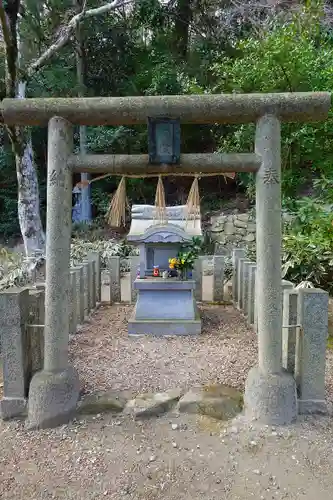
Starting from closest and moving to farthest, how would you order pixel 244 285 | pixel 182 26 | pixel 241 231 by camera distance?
pixel 244 285, pixel 241 231, pixel 182 26

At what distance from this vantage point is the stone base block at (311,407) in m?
2.89

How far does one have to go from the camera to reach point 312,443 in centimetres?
258

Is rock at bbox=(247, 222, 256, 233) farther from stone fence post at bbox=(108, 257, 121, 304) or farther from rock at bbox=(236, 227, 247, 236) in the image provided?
stone fence post at bbox=(108, 257, 121, 304)

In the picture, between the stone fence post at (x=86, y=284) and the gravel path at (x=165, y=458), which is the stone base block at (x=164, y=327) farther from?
the gravel path at (x=165, y=458)

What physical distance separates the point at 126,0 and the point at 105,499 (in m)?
10.6

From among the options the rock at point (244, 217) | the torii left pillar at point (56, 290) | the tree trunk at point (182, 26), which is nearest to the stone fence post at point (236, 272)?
the torii left pillar at point (56, 290)

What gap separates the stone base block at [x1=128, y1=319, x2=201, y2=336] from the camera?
467cm

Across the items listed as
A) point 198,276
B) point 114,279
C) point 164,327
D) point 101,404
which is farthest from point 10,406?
point 198,276

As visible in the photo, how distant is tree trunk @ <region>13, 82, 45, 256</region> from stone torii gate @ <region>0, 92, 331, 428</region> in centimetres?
487

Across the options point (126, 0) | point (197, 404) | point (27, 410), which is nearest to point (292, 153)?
point (126, 0)

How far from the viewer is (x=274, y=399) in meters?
2.76

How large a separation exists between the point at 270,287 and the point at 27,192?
20.2 ft

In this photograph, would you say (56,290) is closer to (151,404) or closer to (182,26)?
(151,404)

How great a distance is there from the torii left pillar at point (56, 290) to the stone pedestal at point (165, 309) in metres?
1.87
